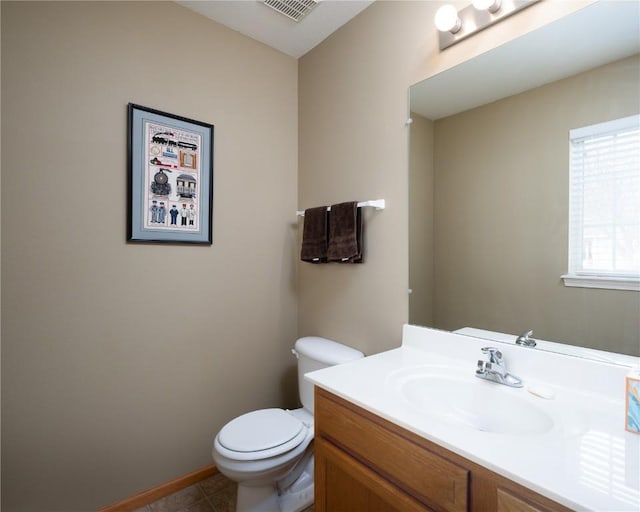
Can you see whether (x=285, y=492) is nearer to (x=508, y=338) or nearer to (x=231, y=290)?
(x=231, y=290)

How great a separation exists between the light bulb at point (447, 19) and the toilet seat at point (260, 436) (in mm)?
1802

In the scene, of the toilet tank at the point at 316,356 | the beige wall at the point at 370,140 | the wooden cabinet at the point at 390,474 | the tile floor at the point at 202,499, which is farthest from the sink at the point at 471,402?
the tile floor at the point at 202,499

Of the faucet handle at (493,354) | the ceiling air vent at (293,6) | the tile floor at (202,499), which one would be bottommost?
the tile floor at (202,499)

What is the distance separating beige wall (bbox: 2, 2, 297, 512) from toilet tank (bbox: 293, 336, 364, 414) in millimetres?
329

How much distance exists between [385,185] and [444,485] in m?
1.23

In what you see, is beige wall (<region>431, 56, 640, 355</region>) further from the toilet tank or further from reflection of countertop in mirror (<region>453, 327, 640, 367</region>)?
the toilet tank

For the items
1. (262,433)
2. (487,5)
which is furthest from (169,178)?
(487,5)

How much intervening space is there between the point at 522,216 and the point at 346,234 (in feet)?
2.53

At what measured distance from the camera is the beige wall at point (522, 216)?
3.35ft

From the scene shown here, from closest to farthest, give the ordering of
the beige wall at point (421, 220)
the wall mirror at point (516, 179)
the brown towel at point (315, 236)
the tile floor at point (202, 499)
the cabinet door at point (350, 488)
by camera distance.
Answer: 1. the cabinet door at point (350, 488)
2. the wall mirror at point (516, 179)
3. the beige wall at point (421, 220)
4. the tile floor at point (202, 499)
5. the brown towel at point (315, 236)

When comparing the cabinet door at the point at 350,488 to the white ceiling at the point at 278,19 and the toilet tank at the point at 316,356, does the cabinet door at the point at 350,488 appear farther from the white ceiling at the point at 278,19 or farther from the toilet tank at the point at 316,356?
the white ceiling at the point at 278,19

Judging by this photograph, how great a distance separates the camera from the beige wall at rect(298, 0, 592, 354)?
1497 mm

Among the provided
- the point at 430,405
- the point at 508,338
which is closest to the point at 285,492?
the point at 430,405

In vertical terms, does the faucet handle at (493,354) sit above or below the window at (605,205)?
below
